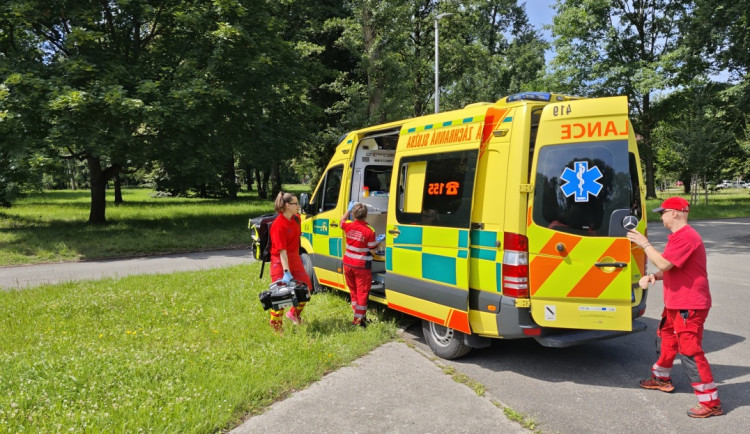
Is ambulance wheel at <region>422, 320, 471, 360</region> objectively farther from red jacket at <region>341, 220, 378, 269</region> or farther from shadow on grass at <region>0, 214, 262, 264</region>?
shadow on grass at <region>0, 214, 262, 264</region>

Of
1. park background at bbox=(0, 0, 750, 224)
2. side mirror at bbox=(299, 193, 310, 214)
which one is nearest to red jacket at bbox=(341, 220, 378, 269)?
side mirror at bbox=(299, 193, 310, 214)

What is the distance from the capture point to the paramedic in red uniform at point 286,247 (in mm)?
5590

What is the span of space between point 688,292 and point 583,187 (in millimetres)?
1146

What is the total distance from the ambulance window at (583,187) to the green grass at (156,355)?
96.7 inches

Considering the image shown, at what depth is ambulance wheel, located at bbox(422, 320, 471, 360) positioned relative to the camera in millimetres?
5043

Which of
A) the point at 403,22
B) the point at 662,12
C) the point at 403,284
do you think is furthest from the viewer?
the point at 662,12

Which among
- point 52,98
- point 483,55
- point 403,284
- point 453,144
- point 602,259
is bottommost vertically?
point 403,284

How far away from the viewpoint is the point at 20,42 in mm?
15875

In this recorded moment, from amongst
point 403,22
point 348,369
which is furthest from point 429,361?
point 403,22

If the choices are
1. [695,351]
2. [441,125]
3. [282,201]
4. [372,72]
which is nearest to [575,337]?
[695,351]

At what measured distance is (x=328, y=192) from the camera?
7566mm

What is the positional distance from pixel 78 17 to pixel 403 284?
14.4 meters

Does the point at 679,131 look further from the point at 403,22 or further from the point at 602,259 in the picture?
the point at 602,259

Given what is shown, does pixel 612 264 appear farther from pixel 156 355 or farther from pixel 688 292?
pixel 156 355
